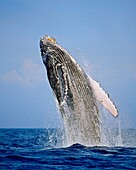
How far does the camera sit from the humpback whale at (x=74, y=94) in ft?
45.1

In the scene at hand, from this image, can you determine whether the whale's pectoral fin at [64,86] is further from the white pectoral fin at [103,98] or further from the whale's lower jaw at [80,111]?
the white pectoral fin at [103,98]

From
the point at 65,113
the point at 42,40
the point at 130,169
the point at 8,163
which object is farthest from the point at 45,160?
the point at 42,40

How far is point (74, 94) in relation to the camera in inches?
558

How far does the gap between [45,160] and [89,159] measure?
1.25m

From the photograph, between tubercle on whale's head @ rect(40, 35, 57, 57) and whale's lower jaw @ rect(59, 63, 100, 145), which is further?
whale's lower jaw @ rect(59, 63, 100, 145)

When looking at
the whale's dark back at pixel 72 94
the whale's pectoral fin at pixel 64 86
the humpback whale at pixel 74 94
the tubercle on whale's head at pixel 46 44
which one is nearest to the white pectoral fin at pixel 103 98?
the humpback whale at pixel 74 94

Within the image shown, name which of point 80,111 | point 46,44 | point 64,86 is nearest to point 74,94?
point 64,86

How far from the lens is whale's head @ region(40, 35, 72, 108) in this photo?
13664 mm

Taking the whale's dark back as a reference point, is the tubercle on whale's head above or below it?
above

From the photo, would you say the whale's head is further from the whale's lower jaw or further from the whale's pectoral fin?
the whale's lower jaw

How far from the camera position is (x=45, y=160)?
36.0ft

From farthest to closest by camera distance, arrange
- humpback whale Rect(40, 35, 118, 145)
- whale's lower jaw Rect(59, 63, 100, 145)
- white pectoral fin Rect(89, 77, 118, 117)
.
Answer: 1. whale's lower jaw Rect(59, 63, 100, 145)
2. humpback whale Rect(40, 35, 118, 145)
3. white pectoral fin Rect(89, 77, 118, 117)

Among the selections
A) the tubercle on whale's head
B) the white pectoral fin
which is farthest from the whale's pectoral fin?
the white pectoral fin

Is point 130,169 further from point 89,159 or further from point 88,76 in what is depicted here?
point 88,76
